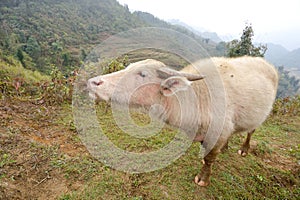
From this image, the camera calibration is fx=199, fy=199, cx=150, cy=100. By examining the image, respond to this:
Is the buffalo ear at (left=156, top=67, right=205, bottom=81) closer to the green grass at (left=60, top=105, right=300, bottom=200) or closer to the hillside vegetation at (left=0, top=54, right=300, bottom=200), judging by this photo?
the hillside vegetation at (left=0, top=54, right=300, bottom=200)

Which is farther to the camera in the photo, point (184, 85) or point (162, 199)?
point (162, 199)

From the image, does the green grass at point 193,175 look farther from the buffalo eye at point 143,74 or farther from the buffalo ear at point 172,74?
the buffalo ear at point 172,74

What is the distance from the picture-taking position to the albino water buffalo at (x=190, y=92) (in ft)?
8.41

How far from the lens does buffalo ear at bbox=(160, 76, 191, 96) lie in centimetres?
233

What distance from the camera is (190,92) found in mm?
2717

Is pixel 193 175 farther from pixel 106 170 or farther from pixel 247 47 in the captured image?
pixel 247 47

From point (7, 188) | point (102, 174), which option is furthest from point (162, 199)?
point (7, 188)

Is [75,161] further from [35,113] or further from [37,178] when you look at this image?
[35,113]

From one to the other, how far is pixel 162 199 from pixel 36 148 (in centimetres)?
240

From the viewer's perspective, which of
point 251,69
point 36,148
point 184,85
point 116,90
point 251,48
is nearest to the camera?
point 184,85

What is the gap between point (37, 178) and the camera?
3119 millimetres

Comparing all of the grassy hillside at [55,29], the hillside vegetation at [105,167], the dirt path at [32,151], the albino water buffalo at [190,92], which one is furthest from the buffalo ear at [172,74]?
the grassy hillside at [55,29]

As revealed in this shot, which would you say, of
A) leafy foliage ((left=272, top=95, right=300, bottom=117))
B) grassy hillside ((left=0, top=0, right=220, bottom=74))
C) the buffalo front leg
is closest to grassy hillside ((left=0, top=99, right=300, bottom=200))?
the buffalo front leg

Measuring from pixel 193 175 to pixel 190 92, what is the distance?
5.84 feet
